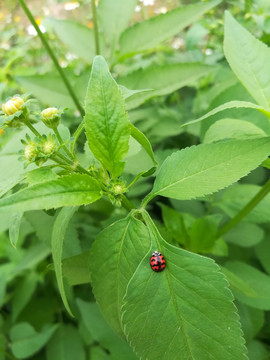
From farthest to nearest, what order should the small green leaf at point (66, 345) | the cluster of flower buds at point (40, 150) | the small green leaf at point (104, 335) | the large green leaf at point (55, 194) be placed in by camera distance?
1. the small green leaf at point (66, 345)
2. the small green leaf at point (104, 335)
3. the cluster of flower buds at point (40, 150)
4. the large green leaf at point (55, 194)

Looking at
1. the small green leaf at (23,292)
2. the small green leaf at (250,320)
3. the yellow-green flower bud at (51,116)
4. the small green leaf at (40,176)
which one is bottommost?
the small green leaf at (250,320)

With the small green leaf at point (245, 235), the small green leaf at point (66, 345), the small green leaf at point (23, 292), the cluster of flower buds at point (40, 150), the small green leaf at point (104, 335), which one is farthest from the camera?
the small green leaf at point (23, 292)

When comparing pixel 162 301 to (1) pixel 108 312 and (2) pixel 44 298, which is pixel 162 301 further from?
(2) pixel 44 298

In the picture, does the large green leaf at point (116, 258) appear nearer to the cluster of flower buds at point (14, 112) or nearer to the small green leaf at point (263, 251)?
the cluster of flower buds at point (14, 112)

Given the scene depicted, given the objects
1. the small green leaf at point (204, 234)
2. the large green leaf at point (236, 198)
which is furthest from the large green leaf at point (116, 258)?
the large green leaf at point (236, 198)

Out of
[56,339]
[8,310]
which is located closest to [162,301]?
[56,339]

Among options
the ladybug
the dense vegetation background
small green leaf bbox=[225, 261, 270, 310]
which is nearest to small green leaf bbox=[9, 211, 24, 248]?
the dense vegetation background
